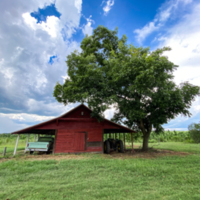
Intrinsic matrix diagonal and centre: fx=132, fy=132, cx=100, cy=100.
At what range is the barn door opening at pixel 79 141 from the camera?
14109 mm

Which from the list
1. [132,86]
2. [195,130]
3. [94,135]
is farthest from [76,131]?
[195,130]

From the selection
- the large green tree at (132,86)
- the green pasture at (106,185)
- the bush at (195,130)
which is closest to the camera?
the green pasture at (106,185)

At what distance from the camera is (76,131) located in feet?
47.6

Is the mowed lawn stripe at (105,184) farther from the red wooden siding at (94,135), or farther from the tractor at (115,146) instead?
the tractor at (115,146)

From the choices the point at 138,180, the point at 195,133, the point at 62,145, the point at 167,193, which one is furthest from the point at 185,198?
the point at 195,133

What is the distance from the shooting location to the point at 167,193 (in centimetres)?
479

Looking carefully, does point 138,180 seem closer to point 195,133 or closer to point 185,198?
point 185,198

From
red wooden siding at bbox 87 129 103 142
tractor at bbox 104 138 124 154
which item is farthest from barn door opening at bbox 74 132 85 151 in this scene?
tractor at bbox 104 138 124 154

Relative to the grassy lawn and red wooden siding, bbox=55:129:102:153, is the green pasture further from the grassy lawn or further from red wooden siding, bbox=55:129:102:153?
red wooden siding, bbox=55:129:102:153

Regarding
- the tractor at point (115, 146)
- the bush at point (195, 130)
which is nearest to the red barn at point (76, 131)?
the tractor at point (115, 146)

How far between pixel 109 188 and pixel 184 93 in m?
13.3

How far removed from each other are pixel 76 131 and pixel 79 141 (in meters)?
1.12

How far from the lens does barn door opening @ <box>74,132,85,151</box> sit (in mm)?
14109

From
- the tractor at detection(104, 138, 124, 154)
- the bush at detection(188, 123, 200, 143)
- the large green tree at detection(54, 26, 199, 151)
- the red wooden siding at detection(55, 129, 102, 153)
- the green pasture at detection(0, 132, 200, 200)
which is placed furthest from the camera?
the bush at detection(188, 123, 200, 143)
